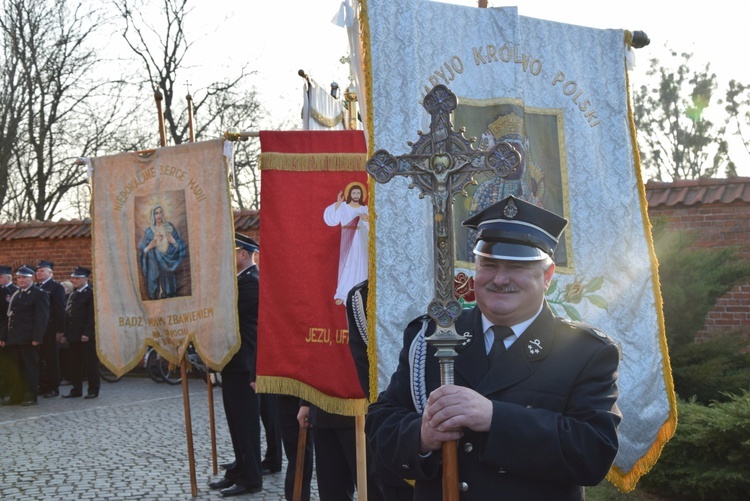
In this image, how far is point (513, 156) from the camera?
98.3 inches

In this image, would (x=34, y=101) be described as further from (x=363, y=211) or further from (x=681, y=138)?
(x=363, y=211)

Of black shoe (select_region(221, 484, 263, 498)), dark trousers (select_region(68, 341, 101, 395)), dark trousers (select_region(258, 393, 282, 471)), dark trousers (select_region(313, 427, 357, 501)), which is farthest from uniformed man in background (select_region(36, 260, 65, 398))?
dark trousers (select_region(313, 427, 357, 501))

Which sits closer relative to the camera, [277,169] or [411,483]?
[411,483]

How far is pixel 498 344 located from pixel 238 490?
14.7 ft

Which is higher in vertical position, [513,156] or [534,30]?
[534,30]

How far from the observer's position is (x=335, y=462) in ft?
15.8

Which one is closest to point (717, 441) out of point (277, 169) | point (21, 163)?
point (277, 169)

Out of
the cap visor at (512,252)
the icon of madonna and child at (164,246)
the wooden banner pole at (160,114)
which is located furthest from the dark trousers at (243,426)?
the cap visor at (512,252)

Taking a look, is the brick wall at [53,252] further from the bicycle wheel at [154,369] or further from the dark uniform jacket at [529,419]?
the dark uniform jacket at [529,419]

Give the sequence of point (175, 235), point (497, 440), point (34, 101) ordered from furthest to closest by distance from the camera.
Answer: point (34, 101), point (175, 235), point (497, 440)

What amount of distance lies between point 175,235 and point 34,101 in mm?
20915

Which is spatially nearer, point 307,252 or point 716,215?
point 307,252

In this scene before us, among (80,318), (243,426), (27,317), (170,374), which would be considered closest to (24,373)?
(27,317)

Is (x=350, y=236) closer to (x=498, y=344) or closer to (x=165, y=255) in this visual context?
(x=165, y=255)
